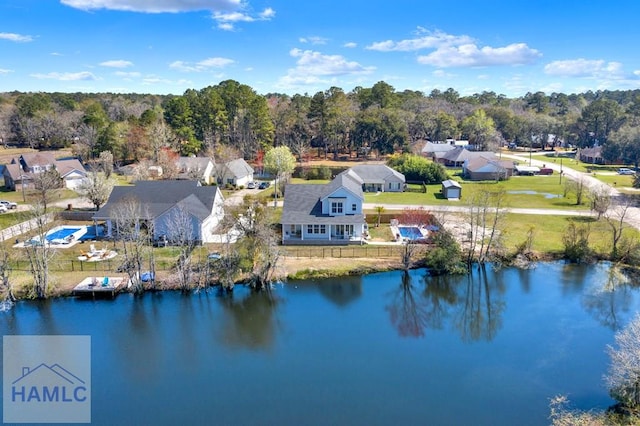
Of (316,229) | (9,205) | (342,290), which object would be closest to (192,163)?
(9,205)

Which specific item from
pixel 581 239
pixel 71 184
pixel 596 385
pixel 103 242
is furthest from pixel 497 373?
pixel 71 184

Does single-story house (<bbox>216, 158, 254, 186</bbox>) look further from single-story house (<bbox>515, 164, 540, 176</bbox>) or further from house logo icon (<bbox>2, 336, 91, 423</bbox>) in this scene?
Answer: single-story house (<bbox>515, 164, 540, 176</bbox>)

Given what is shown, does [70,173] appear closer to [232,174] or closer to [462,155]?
[232,174]

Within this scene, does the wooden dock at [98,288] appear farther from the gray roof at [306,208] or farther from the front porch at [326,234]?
the gray roof at [306,208]

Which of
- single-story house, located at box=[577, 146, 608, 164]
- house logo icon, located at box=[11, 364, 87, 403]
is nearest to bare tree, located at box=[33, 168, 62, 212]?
house logo icon, located at box=[11, 364, 87, 403]

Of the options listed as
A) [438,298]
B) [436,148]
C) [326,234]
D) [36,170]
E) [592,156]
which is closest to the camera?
[438,298]

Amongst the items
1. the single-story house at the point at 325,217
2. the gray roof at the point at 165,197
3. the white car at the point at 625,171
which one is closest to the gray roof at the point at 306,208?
the single-story house at the point at 325,217
